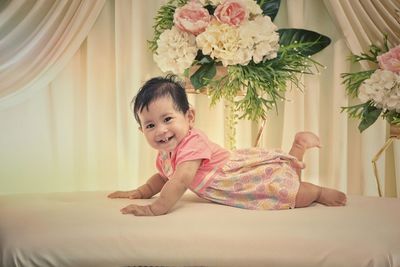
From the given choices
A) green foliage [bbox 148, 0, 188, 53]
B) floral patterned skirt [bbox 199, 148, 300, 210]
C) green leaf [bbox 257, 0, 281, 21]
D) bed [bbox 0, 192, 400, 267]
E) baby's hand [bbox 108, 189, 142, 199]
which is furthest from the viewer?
green leaf [bbox 257, 0, 281, 21]

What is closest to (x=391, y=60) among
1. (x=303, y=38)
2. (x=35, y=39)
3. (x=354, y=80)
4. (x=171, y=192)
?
(x=354, y=80)

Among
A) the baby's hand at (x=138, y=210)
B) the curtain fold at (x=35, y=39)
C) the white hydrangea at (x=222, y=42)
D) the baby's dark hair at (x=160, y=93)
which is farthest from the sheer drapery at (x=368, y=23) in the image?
the baby's hand at (x=138, y=210)

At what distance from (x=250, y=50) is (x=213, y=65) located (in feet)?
0.53

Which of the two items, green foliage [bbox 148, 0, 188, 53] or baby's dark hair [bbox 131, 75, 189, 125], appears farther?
green foliage [bbox 148, 0, 188, 53]

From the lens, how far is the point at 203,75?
171 centimetres

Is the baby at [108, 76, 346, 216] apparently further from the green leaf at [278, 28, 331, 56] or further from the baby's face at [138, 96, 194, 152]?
the green leaf at [278, 28, 331, 56]

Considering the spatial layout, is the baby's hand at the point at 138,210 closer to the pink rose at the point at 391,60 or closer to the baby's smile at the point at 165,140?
the baby's smile at the point at 165,140

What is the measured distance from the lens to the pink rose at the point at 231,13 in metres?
1.61

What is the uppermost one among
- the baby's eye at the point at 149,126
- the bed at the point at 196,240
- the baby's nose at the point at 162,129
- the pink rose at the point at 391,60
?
the pink rose at the point at 391,60

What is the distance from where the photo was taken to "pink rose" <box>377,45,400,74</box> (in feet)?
5.65

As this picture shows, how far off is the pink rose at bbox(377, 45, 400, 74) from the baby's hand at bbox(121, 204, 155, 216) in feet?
3.20

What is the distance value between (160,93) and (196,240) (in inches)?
18.1

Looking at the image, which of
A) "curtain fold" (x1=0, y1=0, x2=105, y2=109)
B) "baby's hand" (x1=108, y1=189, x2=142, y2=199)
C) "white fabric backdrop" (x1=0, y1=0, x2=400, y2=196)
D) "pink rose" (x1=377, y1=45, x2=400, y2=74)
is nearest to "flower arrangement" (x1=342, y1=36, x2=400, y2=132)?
"pink rose" (x1=377, y1=45, x2=400, y2=74)

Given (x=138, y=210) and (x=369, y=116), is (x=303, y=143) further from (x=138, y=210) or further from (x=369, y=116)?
(x=138, y=210)
